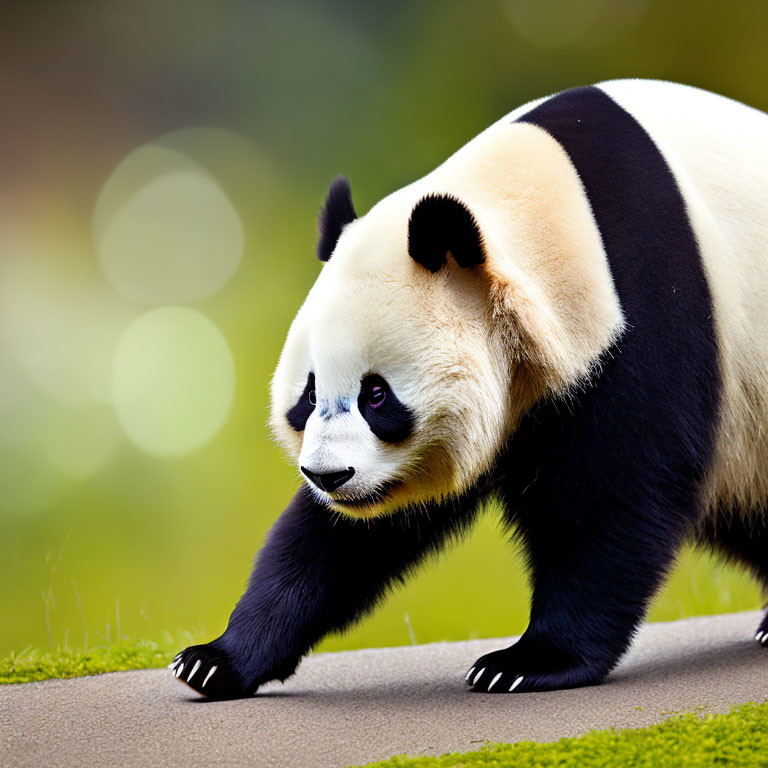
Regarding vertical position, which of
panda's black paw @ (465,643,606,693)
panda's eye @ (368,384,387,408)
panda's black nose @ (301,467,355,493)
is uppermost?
panda's eye @ (368,384,387,408)

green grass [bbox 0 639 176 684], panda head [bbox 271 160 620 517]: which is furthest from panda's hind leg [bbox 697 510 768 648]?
green grass [bbox 0 639 176 684]

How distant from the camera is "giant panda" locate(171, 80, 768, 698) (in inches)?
108

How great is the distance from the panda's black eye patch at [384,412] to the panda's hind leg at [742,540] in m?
1.25

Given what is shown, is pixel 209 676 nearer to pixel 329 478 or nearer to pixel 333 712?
pixel 333 712

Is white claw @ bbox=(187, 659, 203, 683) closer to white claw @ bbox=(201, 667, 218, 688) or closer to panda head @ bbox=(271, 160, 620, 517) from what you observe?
white claw @ bbox=(201, 667, 218, 688)

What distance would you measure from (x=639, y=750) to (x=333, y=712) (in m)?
0.85

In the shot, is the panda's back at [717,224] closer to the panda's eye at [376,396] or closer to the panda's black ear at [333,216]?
the panda's black ear at [333,216]

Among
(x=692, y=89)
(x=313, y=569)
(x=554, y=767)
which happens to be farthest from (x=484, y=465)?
(x=692, y=89)

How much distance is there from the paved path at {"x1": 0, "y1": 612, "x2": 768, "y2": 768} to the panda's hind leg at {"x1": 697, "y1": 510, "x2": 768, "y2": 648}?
1.33 feet

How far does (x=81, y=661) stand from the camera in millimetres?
3523

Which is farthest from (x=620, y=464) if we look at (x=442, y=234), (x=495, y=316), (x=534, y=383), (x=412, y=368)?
(x=442, y=234)

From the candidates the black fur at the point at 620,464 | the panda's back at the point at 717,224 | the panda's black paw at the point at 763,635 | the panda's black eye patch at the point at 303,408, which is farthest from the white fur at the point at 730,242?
the panda's black eye patch at the point at 303,408

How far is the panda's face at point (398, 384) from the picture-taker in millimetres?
2697

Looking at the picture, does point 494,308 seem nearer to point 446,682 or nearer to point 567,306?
point 567,306
